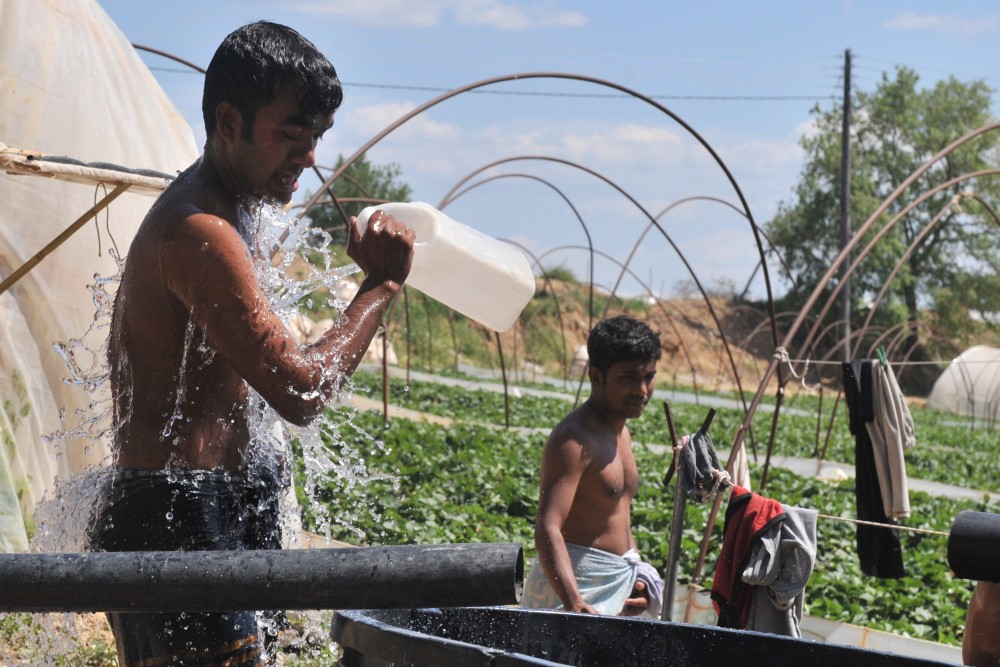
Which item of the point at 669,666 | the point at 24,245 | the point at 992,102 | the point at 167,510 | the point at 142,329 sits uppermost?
the point at 992,102

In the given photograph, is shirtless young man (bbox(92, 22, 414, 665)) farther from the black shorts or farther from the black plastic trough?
the black plastic trough

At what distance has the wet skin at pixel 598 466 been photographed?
11.5 feet

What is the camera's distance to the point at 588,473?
141 inches

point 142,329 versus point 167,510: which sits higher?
point 142,329

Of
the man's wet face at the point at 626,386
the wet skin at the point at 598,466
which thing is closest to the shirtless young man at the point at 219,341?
the wet skin at the point at 598,466

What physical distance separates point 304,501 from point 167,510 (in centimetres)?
550

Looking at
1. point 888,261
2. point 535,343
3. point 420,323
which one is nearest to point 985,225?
point 888,261

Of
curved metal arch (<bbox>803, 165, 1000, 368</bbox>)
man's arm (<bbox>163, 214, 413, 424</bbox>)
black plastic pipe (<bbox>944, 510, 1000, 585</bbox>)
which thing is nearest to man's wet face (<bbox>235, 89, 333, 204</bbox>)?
man's arm (<bbox>163, 214, 413, 424</bbox>)

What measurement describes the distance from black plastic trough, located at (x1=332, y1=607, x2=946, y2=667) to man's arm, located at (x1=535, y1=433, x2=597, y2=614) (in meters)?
1.20

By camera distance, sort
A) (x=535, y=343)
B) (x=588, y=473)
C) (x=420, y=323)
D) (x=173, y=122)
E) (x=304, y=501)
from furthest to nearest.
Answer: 1. (x=535, y=343)
2. (x=420, y=323)
3. (x=304, y=501)
4. (x=173, y=122)
5. (x=588, y=473)

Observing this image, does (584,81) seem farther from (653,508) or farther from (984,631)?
(984,631)

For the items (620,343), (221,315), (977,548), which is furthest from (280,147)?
(620,343)

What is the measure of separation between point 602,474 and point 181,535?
181cm

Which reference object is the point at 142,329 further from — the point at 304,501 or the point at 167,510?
the point at 304,501
